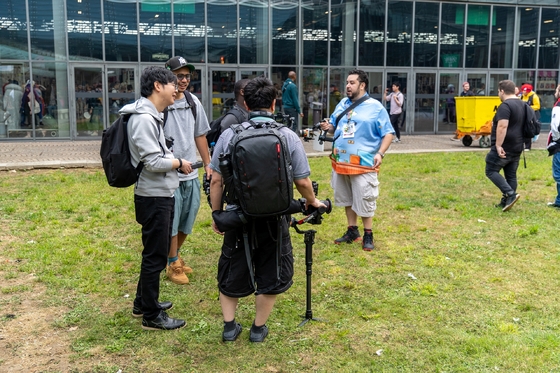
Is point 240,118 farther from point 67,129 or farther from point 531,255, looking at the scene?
point 67,129

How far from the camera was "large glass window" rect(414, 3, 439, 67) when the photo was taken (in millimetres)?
21266

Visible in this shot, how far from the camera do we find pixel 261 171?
3.60m

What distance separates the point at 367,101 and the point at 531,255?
97.3 inches

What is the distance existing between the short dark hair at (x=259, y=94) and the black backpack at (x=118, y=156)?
903 millimetres

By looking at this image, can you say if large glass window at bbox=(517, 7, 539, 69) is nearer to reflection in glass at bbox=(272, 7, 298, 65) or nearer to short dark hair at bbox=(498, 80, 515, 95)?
reflection in glass at bbox=(272, 7, 298, 65)

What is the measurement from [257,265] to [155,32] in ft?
53.1

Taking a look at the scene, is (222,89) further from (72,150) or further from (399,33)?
(399,33)

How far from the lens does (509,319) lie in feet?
15.1

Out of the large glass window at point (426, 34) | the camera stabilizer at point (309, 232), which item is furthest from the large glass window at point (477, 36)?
the camera stabilizer at point (309, 232)

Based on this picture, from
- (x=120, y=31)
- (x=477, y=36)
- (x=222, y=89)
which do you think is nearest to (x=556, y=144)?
(x=222, y=89)

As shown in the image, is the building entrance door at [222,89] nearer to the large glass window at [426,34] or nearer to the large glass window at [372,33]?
the large glass window at [372,33]

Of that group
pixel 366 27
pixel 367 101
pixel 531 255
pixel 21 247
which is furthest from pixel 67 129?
pixel 531 255

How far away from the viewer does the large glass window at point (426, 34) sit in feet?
69.8

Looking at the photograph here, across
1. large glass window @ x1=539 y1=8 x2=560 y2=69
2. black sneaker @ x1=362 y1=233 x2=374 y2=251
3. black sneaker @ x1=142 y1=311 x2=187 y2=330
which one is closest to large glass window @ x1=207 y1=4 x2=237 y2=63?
large glass window @ x1=539 y1=8 x2=560 y2=69
